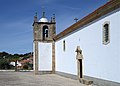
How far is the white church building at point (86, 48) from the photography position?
12.6 metres

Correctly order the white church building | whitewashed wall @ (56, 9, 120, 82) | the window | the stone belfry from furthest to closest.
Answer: the stone belfry → the window → the white church building → whitewashed wall @ (56, 9, 120, 82)

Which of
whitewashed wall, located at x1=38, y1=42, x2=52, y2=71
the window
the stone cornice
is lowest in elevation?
whitewashed wall, located at x1=38, y1=42, x2=52, y2=71

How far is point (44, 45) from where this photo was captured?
2705cm

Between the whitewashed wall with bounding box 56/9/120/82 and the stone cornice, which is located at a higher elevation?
the stone cornice

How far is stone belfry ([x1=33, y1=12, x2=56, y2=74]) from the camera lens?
2659 centimetres

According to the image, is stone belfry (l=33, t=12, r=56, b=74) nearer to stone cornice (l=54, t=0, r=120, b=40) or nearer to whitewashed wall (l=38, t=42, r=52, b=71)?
whitewashed wall (l=38, t=42, r=52, b=71)

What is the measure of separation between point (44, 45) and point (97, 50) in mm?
12953

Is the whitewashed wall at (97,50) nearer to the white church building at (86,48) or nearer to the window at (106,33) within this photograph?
the white church building at (86,48)

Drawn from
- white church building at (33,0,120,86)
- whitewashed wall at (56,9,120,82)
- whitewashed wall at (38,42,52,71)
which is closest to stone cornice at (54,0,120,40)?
white church building at (33,0,120,86)

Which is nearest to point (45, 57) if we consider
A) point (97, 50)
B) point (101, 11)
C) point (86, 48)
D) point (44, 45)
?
point (44, 45)

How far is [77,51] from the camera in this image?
18.2m

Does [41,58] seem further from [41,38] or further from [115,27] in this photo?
[115,27]

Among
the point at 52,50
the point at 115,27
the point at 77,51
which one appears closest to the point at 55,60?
the point at 52,50

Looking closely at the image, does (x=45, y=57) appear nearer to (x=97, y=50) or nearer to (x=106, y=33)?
(x=97, y=50)
